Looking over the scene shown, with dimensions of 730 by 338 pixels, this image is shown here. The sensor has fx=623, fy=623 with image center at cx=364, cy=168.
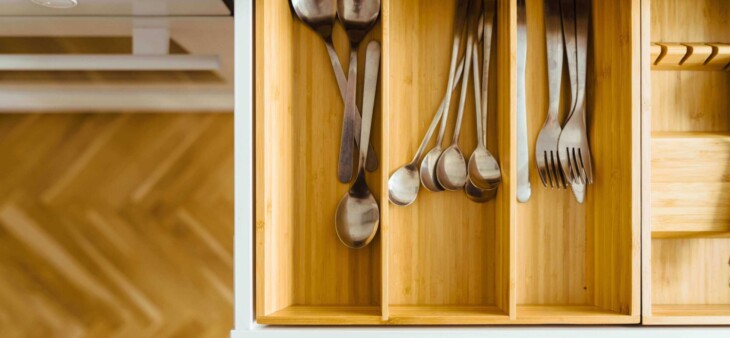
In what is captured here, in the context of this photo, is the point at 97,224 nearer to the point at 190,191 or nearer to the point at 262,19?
the point at 190,191

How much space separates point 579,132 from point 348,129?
15.7 inches

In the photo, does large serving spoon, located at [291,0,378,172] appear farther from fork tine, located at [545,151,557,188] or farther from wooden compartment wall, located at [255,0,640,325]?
fork tine, located at [545,151,557,188]

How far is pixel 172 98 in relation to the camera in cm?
161

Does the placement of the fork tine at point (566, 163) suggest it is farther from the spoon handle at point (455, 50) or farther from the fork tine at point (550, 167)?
the spoon handle at point (455, 50)

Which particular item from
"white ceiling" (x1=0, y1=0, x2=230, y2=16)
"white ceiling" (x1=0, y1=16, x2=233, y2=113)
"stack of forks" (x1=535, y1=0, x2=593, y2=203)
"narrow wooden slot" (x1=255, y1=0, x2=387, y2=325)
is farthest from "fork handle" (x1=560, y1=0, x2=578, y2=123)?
"white ceiling" (x1=0, y1=16, x2=233, y2=113)

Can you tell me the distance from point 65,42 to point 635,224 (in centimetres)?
144

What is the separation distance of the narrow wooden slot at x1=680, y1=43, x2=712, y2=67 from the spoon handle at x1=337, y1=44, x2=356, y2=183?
1.88 ft

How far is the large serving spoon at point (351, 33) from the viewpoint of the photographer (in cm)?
108

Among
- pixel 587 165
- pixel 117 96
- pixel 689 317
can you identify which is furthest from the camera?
pixel 117 96

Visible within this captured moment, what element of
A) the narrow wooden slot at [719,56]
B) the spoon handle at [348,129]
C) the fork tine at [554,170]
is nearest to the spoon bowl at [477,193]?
the fork tine at [554,170]

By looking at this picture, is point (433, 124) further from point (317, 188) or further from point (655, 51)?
point (655, 51)

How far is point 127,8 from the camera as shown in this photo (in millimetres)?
1150

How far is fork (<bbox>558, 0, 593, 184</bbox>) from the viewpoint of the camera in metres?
1.07

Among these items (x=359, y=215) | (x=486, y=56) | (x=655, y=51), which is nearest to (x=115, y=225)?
(x=359, y=215)
